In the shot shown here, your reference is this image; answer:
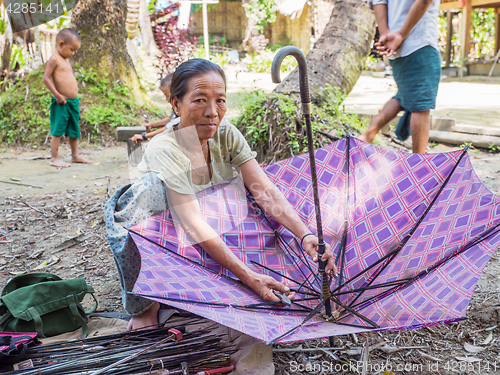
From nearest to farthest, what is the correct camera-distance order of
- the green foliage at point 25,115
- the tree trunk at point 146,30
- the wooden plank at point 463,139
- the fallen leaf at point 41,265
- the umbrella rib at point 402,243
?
the umbrella rib at point 402,243 < the fallen leaf at point 41,265 < the wooden plank at point 463,139 < the green foliage at point 25,115 < the tree trunk at point 146,30

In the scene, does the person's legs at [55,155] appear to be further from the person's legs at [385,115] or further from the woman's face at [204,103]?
the woman's face at [204,103]

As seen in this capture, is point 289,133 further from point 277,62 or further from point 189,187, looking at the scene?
point 277,62

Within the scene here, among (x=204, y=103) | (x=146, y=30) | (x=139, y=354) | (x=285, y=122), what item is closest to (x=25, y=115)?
(x=285, y=122)

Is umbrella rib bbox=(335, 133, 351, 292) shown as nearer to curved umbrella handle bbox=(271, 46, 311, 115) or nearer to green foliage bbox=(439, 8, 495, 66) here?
curved umbrella handle bbox=(271, 46, 311, 115)

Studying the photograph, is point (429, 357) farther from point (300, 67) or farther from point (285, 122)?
point (285, 122)

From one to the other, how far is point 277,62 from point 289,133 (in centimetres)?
285

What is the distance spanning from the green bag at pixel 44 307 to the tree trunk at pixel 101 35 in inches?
235

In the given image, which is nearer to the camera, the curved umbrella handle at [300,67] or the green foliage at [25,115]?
the curved umbrella handle at [300,67]

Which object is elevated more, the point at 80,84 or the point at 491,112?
the point at 80,84

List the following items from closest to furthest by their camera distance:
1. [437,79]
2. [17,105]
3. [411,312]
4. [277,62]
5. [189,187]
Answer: [277,62] → [411,312] → [189,187] → [437,79] → [17,105]

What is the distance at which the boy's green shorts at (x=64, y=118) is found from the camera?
5.61m

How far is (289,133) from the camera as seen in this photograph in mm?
4184

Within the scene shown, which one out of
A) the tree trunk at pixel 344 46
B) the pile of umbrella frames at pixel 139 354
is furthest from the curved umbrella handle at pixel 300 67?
the tree trunk at pixel 344 46

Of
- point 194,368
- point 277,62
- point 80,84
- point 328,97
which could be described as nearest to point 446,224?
point 277,62
